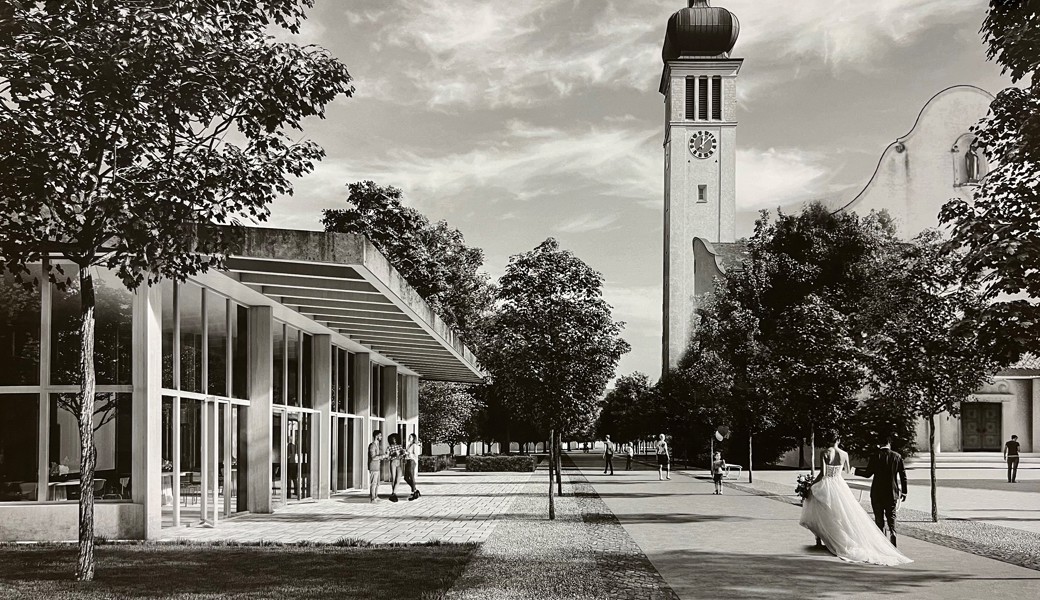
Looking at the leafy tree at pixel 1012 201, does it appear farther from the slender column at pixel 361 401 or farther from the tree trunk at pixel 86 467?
the slender column at pixel 361 401

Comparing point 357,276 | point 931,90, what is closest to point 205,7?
point 357,276

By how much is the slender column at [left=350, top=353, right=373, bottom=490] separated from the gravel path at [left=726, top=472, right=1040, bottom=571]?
1509 centimetres

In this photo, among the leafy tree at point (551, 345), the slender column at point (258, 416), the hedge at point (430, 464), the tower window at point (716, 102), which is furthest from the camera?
the tower window at point (716, 102)

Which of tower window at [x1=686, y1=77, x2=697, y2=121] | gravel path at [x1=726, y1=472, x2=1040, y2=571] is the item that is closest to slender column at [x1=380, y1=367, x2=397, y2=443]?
gravel path at [x1=726, y1=472, x2=1040, y2=571]

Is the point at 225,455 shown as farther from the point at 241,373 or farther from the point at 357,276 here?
the point at 357,276

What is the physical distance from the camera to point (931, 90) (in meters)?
56.2

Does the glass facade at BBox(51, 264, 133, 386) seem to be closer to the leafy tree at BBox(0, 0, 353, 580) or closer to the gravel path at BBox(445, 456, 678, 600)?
the leafy tree at BBox(0, 0, 353, 580)

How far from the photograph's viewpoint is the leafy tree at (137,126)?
387 inches

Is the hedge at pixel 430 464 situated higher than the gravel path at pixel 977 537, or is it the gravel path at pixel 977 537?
the gravel path at pixel 977 537

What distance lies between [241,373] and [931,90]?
154 ft

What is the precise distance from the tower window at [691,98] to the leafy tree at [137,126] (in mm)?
74742

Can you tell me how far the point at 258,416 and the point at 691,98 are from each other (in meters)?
69.2

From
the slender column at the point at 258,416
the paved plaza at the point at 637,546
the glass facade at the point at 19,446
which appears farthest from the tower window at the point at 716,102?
the glass facade at the point at 19,446

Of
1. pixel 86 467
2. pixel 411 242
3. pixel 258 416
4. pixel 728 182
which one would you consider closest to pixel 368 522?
pixel 258 416
